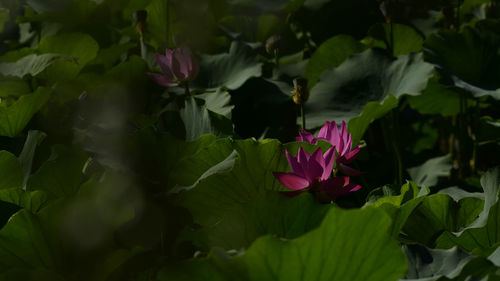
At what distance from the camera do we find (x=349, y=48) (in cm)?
181

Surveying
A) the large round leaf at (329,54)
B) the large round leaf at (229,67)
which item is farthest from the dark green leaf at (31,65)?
the large round leaf at (329,54)

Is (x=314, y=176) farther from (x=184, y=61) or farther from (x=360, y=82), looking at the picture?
(x=360, y=82)

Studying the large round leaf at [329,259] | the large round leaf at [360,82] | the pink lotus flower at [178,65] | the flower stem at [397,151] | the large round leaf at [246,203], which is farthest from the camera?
the large round leaf at [360,82]

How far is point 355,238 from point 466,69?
1.29 meters

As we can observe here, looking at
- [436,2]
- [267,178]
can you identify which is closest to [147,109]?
[267,178]

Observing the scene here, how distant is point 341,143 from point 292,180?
146 millimetres

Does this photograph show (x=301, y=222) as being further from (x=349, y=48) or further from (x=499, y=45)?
(x=499, y=45)

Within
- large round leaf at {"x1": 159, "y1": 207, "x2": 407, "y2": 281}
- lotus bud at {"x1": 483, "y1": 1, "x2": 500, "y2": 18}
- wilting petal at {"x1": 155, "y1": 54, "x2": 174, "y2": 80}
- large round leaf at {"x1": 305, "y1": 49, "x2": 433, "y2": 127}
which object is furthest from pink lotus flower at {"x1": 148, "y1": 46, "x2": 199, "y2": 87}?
lotus bud at {"x1": 483, "y1": 1, "x2": 500, "y2": 18}

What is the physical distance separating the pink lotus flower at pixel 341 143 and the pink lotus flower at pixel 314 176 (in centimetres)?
7

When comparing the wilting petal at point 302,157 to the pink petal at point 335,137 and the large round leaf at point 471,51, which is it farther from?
the large round leaf at point 471,51

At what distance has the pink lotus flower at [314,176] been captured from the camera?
86 centimetres

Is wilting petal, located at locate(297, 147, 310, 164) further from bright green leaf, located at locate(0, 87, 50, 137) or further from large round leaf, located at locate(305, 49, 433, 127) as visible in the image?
large round leaf, located at locate(305, 49, 433, 127)

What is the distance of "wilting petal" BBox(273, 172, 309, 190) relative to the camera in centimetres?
85

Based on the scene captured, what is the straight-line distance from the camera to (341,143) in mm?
974
